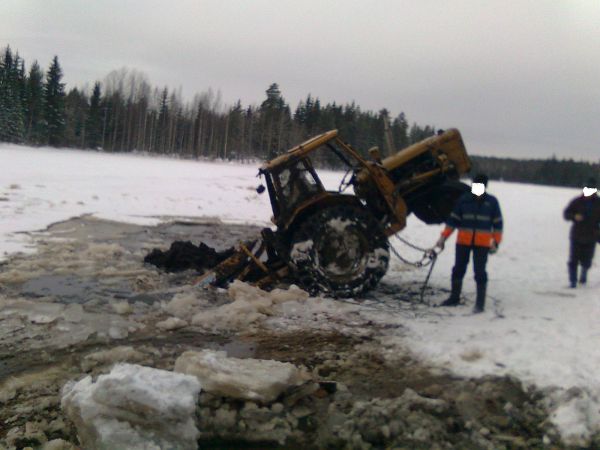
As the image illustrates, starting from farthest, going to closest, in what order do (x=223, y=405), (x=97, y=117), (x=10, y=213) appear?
(x=97, y=117) < (x=10, y=213) < (x=223, y=405)

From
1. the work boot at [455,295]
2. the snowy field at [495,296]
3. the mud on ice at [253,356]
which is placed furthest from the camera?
the work boot at [455,295]

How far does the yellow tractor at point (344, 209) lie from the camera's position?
7844mm

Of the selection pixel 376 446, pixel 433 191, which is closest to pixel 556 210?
pixel 433 191

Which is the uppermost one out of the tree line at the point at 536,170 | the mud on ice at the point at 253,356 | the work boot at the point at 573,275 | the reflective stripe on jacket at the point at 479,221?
the tree line at the point at 536,170

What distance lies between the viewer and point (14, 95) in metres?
58.3

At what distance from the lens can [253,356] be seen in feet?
18.2

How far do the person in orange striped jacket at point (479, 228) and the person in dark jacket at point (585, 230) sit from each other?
90.0 inches

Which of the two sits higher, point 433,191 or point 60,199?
point 433,191

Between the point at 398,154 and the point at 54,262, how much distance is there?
6.11 meters

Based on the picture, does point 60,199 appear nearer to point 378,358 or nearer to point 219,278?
point 219,278

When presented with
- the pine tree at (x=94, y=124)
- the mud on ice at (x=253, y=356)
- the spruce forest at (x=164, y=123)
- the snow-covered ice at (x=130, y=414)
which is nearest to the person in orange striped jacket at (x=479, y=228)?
the mud on ice at (x=253, y=356)

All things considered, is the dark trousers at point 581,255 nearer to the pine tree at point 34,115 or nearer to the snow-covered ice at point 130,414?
the snow-covered ice at point 130,414

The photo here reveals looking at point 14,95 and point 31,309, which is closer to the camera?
point 31,309

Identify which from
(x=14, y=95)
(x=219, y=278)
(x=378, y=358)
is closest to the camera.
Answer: (x=378, y=358)
